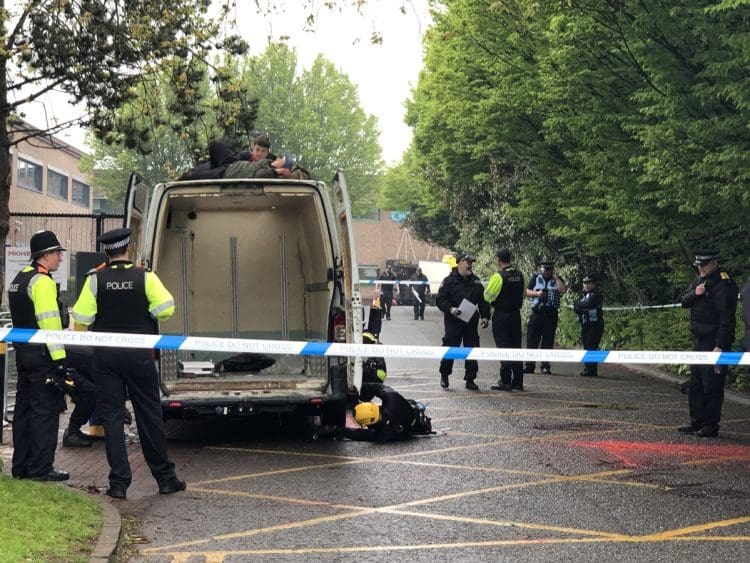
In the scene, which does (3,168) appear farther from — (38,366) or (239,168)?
(38,366)

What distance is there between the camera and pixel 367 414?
405 inches

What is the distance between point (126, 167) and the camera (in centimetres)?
5484

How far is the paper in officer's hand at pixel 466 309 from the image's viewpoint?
48.6ft

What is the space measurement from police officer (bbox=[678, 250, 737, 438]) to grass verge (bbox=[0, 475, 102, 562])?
19.7ft

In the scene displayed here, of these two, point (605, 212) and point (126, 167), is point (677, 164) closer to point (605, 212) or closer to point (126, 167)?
point (605, 212)

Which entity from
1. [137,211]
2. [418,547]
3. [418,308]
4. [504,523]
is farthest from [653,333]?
[418,308]

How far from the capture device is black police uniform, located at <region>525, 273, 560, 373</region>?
17.0 m

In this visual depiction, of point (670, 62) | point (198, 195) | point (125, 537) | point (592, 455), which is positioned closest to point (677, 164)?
point (670, 62)

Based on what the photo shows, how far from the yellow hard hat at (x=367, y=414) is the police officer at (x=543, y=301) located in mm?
6902

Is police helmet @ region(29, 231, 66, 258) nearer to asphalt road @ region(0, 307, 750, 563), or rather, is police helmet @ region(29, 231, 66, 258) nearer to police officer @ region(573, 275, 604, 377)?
asphalt road @ region(0, 307, 750, 563)

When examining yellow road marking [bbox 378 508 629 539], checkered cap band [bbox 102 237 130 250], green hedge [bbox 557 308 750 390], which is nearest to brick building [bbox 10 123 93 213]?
green hedge [bbox 557 308 750 390]

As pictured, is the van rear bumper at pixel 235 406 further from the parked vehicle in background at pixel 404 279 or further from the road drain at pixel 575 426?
the parked vehicle in background at pixel 404 279

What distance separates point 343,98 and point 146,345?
5037 cm

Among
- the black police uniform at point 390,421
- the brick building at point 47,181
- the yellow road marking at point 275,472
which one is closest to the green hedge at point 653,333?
the black police uniform at point 390,421
